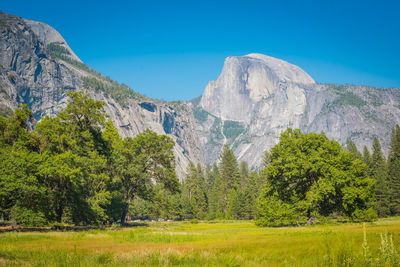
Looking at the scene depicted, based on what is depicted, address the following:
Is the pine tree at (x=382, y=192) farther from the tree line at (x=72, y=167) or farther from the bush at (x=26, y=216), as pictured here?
the bush at (x=26, y=216)

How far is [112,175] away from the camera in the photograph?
4081 cm

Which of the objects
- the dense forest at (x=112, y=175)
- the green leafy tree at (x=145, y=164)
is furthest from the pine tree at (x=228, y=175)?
the green leafy tree at (x=145, y=164)

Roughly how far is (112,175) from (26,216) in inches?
655

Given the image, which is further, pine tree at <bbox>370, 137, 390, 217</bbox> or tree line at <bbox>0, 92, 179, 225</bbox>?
pine tree at <bbox>370, 137, 390, 217</bbox>


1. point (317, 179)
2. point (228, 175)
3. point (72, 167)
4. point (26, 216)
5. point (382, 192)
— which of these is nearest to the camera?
point (26, 216)

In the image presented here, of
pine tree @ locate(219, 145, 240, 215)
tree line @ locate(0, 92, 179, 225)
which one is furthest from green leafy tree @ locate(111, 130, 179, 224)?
pine tree @ locate(219, 145, 240, 215)

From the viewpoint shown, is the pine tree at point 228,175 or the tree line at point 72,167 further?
the pine tree at point 228,175

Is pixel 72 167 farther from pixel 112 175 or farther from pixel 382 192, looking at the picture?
pixel 382 192

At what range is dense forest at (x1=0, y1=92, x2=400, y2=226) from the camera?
25297 millimetres

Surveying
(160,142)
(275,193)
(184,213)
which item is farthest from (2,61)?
(275,193)

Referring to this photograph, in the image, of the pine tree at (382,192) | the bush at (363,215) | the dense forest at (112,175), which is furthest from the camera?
the pine tree at (382,192)

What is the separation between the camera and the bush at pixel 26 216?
24266 mm

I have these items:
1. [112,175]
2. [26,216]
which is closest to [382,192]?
[112,175]

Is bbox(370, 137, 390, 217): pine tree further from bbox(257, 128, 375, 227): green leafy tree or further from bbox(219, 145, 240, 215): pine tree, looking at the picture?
bbox(219, 145, 240, 215): pine tree
